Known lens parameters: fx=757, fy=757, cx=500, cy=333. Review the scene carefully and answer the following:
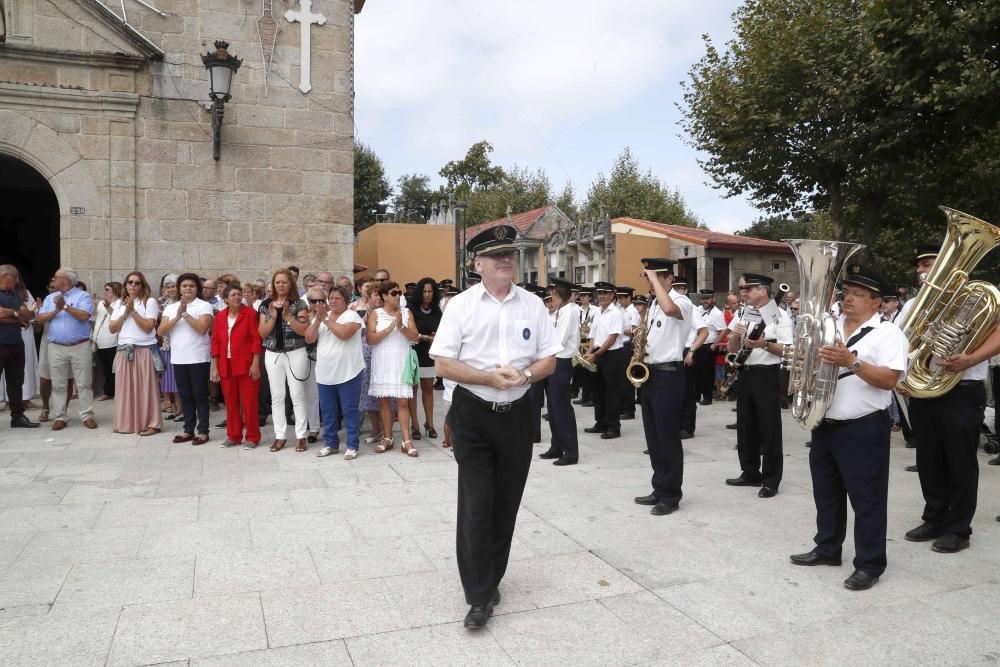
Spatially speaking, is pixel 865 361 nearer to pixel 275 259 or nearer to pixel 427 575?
pixel 427 575

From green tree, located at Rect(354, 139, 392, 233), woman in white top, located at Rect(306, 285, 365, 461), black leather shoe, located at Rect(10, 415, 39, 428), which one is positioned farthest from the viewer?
green tree, located at Rect(354, 139, 392, 233)

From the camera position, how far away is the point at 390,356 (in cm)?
777

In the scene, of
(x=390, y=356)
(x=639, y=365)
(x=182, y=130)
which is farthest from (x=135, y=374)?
(x=639, y=365)

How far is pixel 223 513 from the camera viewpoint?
17.7 ft

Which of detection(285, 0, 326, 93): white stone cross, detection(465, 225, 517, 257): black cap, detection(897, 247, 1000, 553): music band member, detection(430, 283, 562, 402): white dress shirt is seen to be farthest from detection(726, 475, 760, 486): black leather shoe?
detection(285, 0, 326, 93): white stone cross

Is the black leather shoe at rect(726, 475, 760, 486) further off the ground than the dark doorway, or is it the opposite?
the dark doorway

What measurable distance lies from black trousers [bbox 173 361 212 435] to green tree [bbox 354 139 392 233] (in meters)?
24.5

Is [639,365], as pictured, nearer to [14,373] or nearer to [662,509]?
[662,509]

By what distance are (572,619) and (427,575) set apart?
3.09 ft

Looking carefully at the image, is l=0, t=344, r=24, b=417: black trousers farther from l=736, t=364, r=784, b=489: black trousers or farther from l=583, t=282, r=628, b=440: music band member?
l=736, t=364, r=784, b=489: black trousers

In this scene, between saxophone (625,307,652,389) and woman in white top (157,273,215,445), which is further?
woman in white top (157,273,215,445)

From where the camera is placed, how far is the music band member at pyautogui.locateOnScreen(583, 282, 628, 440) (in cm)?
895

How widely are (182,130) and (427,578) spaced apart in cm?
892

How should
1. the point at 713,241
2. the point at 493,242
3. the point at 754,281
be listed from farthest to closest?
the point at 713,241
the point at 754,281
the point at 493,242
